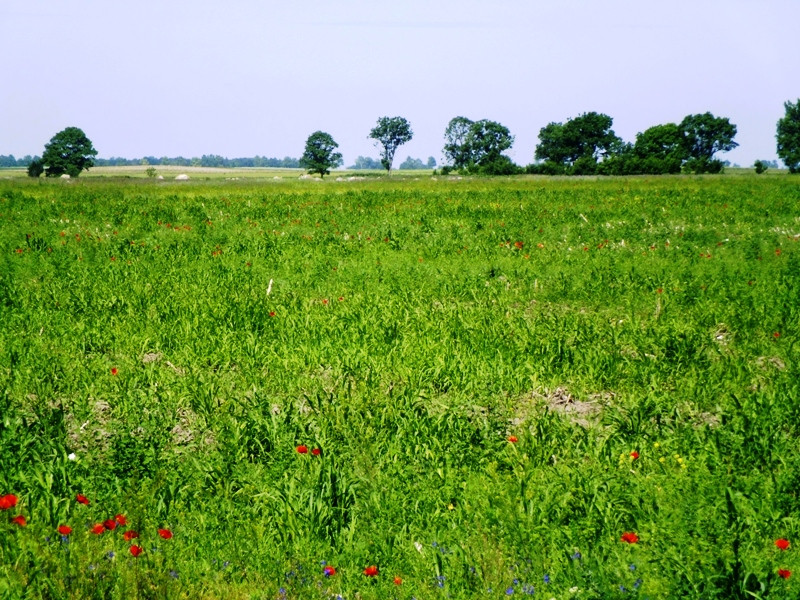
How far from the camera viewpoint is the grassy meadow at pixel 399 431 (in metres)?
3.44

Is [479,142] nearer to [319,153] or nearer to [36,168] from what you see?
[319,153]

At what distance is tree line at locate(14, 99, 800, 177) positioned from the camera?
80.7 metres

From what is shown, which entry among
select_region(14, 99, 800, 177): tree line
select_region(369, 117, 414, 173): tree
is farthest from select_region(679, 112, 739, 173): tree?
select_region(369, 117, 414, 173): tree

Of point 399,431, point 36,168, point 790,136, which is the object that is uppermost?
point 790,136

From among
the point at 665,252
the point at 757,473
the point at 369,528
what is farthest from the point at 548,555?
the point at 665,252

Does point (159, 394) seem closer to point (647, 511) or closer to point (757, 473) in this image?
point (647, 511)

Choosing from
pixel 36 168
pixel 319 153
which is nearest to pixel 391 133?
pixel 319 153

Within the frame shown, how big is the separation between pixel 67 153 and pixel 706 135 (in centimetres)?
9920

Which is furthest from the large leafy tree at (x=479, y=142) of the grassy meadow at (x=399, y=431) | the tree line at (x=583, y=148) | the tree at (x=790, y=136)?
the grassy meadow at (x=399, y=431)

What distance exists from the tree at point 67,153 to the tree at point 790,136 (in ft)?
348

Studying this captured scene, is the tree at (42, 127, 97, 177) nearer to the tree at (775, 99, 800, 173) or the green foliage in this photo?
the green foliage

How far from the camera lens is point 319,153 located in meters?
125

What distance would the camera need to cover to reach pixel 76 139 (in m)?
105

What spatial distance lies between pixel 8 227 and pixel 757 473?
59.1 ft
